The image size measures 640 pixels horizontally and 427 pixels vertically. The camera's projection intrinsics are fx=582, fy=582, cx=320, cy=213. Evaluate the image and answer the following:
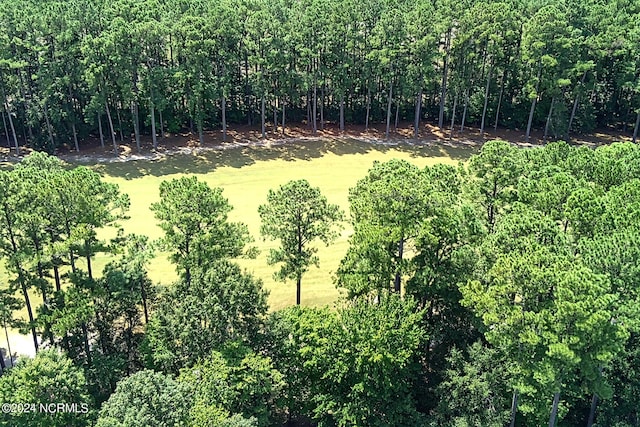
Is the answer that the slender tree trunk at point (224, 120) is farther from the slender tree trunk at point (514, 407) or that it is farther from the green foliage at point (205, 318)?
the slender tree trunk at point (514, 407)

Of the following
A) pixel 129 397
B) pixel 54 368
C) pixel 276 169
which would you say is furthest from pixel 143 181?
pixel 129 397

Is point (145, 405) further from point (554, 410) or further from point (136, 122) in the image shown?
point (136, 122)

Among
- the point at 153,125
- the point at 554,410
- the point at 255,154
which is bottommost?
the point at 554,410

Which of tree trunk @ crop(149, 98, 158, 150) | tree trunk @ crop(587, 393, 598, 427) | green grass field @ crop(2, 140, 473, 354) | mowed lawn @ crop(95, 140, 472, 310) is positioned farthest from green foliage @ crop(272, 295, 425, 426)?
tree trunk @ crop(149, 98, 158, 150)

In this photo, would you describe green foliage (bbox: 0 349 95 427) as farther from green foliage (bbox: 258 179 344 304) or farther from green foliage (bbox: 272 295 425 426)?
green foliage (bbox: 258 179 344 304)

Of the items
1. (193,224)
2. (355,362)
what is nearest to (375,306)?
(355,362)

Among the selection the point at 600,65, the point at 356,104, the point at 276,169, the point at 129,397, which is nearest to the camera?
the point at 129,397

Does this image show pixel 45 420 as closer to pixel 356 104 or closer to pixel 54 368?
pixel 54 368

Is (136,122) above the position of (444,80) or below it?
below
